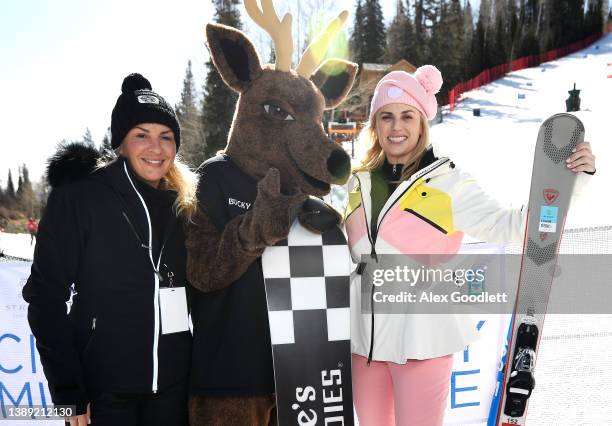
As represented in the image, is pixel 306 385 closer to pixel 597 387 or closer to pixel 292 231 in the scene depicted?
pixel 292 231

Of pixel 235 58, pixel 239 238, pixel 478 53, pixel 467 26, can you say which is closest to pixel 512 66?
pixel 467 26

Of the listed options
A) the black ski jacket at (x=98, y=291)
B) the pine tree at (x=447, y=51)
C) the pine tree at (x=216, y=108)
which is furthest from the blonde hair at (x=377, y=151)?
the pine tree at (x=447, y=51)

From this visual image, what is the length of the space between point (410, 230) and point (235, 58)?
3.33 feet

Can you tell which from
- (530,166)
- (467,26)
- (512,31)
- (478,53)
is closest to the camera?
(530,166)

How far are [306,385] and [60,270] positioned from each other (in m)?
1.03

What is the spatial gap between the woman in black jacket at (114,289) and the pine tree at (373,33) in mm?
37938

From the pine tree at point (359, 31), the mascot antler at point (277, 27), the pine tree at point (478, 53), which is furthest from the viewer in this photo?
the pine tree at point (478, 53)

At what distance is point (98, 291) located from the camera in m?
1.71

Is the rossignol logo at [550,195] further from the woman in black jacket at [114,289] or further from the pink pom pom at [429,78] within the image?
the woman in black jacket at [114,289]

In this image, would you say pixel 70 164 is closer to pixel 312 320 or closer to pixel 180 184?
pixel 180 184

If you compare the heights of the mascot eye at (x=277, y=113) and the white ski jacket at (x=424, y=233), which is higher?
the mascot eye at (x=277, y=113)

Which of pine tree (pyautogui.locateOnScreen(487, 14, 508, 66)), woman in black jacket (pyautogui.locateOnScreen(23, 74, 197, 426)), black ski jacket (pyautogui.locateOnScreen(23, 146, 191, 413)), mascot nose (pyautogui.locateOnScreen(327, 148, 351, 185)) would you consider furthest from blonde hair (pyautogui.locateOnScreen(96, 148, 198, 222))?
pine tree (pyautogui.locateOnScreen(487, 14, 508, 66))

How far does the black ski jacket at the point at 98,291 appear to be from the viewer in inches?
65.5

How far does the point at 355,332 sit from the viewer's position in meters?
2.02
